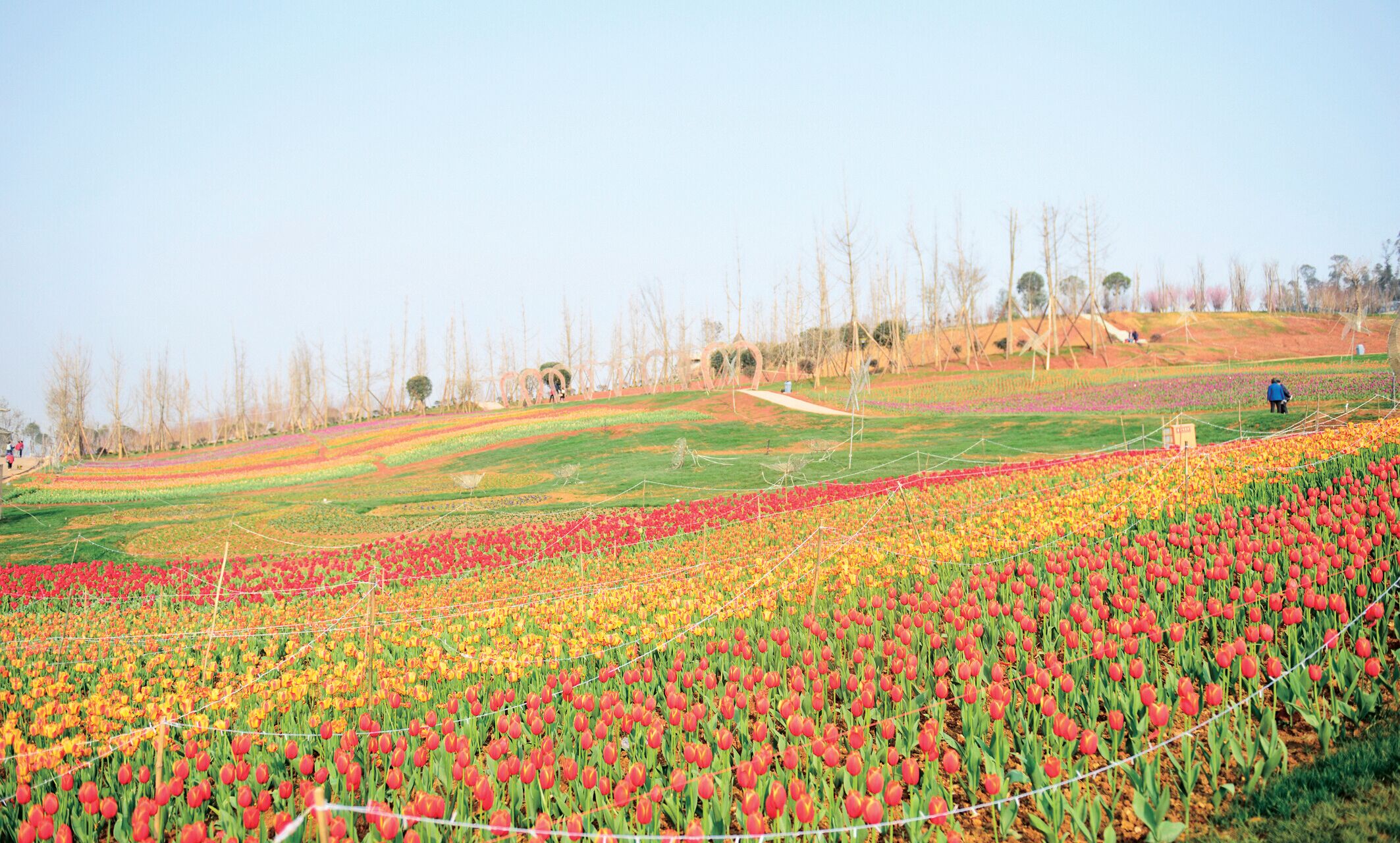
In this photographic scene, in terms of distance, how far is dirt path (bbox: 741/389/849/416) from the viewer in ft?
124

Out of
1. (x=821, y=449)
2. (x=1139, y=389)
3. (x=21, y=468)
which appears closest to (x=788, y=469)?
(x=821, y=449)

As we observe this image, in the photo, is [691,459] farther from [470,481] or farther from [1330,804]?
[1330,804]

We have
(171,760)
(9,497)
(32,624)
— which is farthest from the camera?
(9,497)

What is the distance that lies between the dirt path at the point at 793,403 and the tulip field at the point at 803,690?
88.8ft

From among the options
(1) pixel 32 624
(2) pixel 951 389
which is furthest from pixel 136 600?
(2) pixel 951 389

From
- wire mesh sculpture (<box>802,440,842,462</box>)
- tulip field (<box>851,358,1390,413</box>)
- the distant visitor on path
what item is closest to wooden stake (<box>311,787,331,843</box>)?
wire mesh sculpture (<box>802,440,842,462</box>)

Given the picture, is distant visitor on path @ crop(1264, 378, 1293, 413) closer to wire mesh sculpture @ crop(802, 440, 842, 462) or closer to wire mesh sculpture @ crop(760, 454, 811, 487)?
wire mesh sculpture @ crop(802, 440, 842, 462)

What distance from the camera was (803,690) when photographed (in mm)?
4961

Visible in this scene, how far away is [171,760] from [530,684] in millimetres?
2254

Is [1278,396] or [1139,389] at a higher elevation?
[1139,389]

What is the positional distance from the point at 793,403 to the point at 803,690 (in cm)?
3648

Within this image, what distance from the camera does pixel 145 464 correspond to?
51.0m

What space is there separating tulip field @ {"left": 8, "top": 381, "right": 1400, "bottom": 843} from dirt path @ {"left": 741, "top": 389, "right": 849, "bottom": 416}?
27.1 m

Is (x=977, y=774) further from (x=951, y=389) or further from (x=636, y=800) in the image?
(x=951, y=389)
